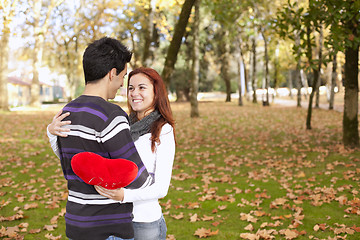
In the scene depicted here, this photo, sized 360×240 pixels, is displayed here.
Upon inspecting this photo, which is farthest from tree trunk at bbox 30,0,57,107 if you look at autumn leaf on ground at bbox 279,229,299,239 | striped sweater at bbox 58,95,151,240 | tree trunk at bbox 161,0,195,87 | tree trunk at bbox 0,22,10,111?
striped sweater at bbox 58,95,151,240

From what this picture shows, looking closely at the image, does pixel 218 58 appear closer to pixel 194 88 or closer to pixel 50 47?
pixel 194 88

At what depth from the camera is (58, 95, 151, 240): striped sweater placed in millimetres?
1939

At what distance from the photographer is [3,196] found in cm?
764

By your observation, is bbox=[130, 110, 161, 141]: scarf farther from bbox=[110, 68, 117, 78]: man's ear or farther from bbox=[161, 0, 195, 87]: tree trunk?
bbox=[161, 0, 195, 87]: tree trunk

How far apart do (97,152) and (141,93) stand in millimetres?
650

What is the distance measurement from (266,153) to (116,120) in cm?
994

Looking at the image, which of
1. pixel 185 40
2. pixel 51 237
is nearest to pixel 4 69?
pixel 185 40

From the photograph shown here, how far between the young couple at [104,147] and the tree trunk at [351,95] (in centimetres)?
1020

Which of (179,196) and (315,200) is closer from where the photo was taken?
(315,200)

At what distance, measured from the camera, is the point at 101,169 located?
1.82m

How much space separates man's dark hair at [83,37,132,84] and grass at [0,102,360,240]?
3.94m

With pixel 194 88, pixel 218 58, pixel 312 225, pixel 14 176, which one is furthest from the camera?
pixel 218 58

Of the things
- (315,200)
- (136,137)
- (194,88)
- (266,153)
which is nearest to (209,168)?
(266,153)

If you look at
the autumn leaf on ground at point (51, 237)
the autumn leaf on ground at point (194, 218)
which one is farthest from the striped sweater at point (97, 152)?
the autumn leaf on ground at point (194, 218)
